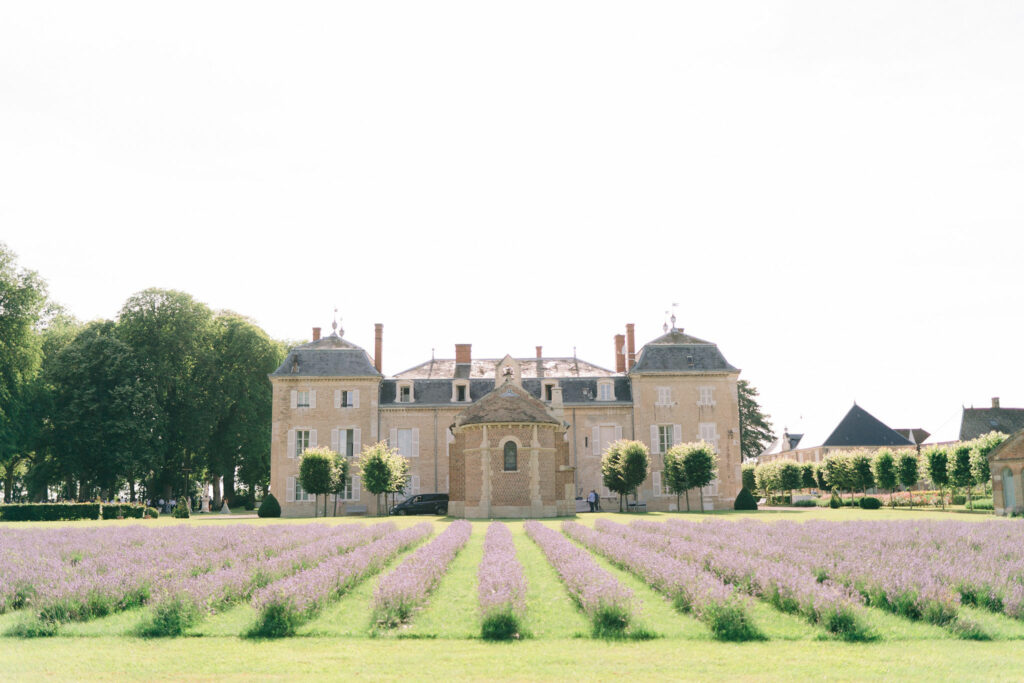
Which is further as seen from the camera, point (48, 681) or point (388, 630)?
point (388, 630)

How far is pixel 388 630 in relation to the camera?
33.6ft

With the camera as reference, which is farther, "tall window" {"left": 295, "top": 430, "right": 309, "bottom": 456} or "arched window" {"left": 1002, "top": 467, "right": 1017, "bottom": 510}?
"tall window" {"left": 295, "top": 430, "right": 309, "bottom": 456}

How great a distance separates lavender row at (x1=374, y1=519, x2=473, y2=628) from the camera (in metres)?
10.6

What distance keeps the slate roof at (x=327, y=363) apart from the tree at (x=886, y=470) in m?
34.2

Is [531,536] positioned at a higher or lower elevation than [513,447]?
lower

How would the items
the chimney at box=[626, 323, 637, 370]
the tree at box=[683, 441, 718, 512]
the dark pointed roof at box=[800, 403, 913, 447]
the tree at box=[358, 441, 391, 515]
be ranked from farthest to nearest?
the dark pointed roof at box=[800, 403, 913, 447] → the chimney at box=[626, 323, 637, 370] → the tree at box=[683, 441, 718, 512] → the tree at box=[358, 441, 391, 515]

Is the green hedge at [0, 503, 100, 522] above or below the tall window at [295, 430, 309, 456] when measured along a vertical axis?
below

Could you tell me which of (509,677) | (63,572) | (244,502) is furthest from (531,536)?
→ (244,502)

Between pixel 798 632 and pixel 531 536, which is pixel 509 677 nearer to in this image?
pixel 798 632

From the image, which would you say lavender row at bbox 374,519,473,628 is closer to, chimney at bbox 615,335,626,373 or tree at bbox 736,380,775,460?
chimney at bbox 615,335,626,373

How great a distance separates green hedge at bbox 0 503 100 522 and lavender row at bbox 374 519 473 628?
3037 cm

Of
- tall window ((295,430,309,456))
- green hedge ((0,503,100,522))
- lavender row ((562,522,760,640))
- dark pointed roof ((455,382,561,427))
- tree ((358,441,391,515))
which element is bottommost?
green hedge ((0,503,100,522))

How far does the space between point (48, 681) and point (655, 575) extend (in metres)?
8.71

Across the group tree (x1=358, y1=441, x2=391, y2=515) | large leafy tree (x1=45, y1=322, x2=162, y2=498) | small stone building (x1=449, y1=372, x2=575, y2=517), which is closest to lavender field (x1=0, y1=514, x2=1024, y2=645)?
small stone building (x1=449, y1=372, x2=575, y2=517)
